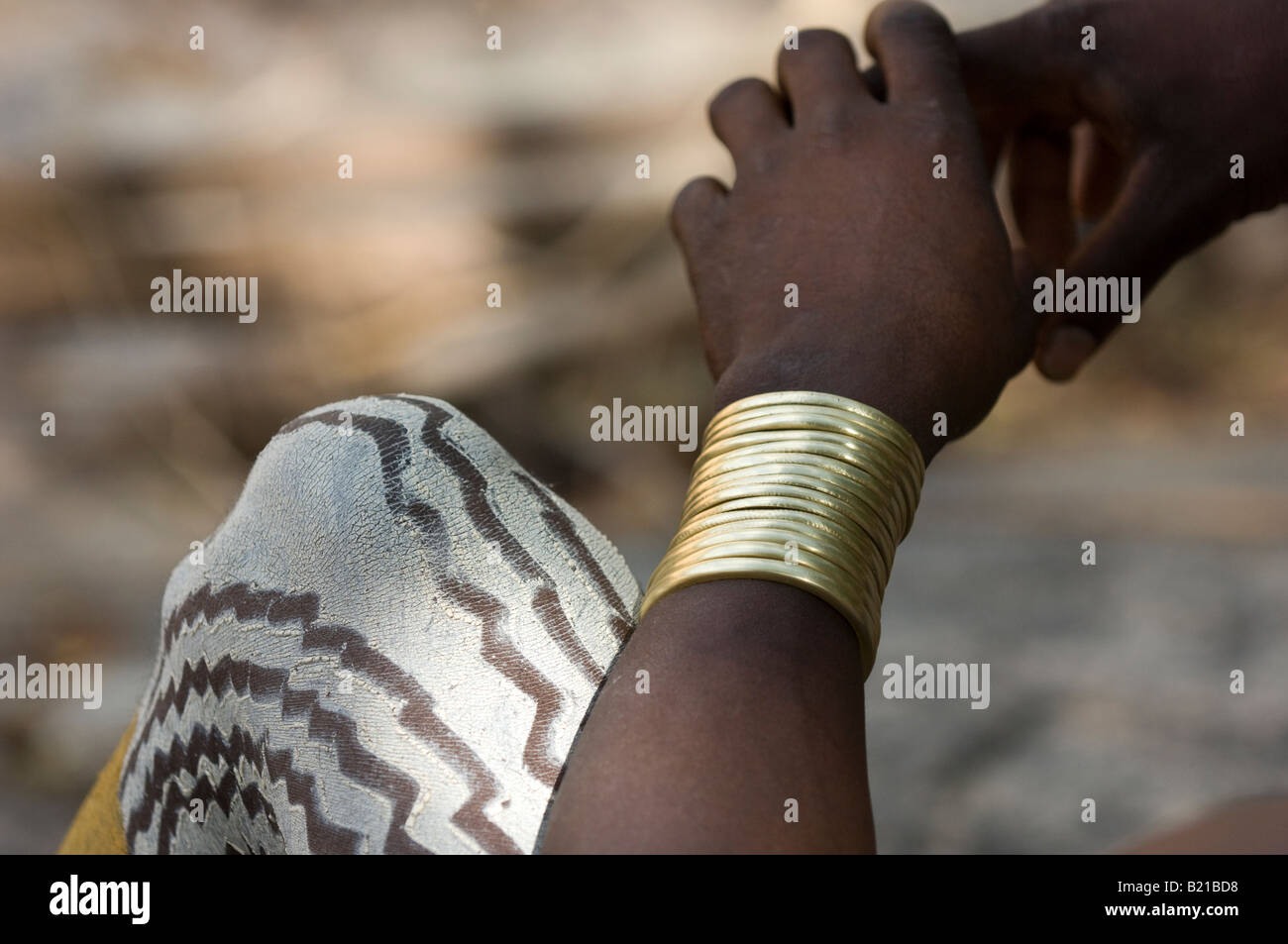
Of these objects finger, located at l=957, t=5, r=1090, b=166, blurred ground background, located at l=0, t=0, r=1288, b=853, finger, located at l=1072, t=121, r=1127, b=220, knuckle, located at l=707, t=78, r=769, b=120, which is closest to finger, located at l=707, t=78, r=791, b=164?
knuckle, located at l=707, t=78, r=769, b=120

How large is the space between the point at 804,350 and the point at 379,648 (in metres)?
0.23

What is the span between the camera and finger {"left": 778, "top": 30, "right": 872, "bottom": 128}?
67 centimetres

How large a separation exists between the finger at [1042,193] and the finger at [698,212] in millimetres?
268

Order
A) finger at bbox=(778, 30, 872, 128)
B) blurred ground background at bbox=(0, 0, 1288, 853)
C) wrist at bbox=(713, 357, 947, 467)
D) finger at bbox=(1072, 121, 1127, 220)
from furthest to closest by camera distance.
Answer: blurred ground background at bbox=(0, 0, 1288, 853)
finger at bbox=(1072, 121, 1127, 220)
finger at bbox=(778, 30, 872, 128)
wrist at bbox=(713, 357, 947, 467)

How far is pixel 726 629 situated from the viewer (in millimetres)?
411

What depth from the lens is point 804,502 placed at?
456mm

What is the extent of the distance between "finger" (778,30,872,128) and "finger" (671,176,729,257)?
62mm

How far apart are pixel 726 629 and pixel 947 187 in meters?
0.31

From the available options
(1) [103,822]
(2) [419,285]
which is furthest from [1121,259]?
(2) [419,285]

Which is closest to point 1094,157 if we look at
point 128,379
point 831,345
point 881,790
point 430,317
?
point 831,345

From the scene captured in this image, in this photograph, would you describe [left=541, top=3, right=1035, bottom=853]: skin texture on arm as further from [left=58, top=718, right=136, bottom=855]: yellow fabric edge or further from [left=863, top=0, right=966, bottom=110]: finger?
[left=58, top=718, right=136, bottom=855]: yellow fabric edge

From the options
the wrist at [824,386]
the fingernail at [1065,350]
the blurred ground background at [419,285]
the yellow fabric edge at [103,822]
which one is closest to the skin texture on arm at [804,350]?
the wrist at [824,386]
